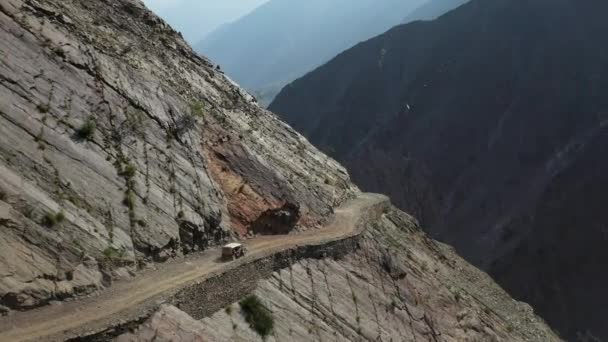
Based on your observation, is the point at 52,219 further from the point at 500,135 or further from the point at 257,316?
the point at 500,135

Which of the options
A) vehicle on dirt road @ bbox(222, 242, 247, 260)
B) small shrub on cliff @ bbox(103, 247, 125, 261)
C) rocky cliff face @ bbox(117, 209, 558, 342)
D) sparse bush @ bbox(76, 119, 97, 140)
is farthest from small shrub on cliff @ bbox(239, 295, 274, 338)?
sparse bush @ bbox(76, 119, 97, 140)

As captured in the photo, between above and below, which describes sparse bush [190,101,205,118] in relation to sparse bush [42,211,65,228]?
above

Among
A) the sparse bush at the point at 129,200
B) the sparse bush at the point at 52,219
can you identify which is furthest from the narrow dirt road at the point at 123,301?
the sparse bush at the point at 52,219

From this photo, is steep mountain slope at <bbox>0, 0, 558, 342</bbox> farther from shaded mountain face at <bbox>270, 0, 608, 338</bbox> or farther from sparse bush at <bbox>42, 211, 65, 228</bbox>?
shaded mountain face at <bbox>270, 0, 608, 338</bbox>

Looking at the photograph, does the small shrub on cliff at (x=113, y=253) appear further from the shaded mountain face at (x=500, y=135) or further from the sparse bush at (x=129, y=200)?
the shaded mountain face at (x=500, y=135)

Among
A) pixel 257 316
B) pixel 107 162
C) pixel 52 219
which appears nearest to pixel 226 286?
pixel 257 316
